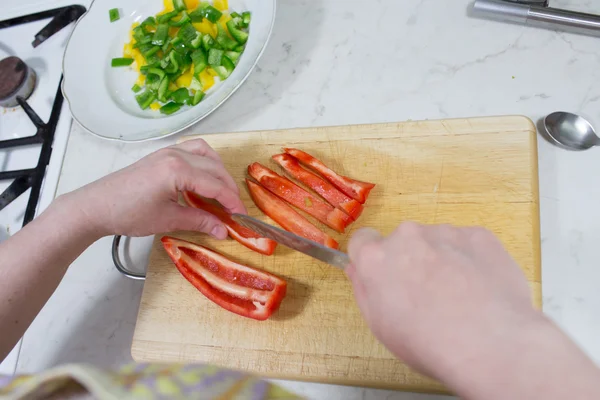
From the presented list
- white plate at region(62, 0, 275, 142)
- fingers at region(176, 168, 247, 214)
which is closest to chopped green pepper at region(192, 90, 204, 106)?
white plate at region(62, 0, 275, 142)

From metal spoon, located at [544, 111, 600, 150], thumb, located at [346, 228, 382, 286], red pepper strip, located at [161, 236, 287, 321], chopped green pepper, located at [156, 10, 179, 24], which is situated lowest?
red pepper strip, located at [161, 236, 287, 321]

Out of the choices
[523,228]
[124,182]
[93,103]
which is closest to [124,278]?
[124,182]

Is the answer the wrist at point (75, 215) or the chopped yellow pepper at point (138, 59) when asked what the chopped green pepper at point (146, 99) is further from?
the wrist at point (75, 215)

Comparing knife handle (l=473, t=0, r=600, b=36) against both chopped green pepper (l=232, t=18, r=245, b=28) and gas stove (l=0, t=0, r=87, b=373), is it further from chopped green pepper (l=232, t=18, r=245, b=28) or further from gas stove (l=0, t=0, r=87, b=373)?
gas stove (l=0, t=0, r=87, b=373)

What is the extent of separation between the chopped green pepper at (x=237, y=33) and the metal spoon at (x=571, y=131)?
1.18 meters

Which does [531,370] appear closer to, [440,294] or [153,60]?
[440,294]

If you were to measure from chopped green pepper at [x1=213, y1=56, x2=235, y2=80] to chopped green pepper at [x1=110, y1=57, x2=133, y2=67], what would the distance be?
445 mm

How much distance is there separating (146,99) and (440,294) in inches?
62.6

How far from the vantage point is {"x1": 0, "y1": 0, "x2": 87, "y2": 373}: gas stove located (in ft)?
6.84

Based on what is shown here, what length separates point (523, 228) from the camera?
1.50 meters

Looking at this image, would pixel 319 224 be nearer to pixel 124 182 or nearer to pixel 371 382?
pixel 371 382

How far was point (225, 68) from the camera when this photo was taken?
199 cm

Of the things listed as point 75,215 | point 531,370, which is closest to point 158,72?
point 75,215

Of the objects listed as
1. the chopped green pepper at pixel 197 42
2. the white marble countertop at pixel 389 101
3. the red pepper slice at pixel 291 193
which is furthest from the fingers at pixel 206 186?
the chopped green pepper at pixel 197 42
